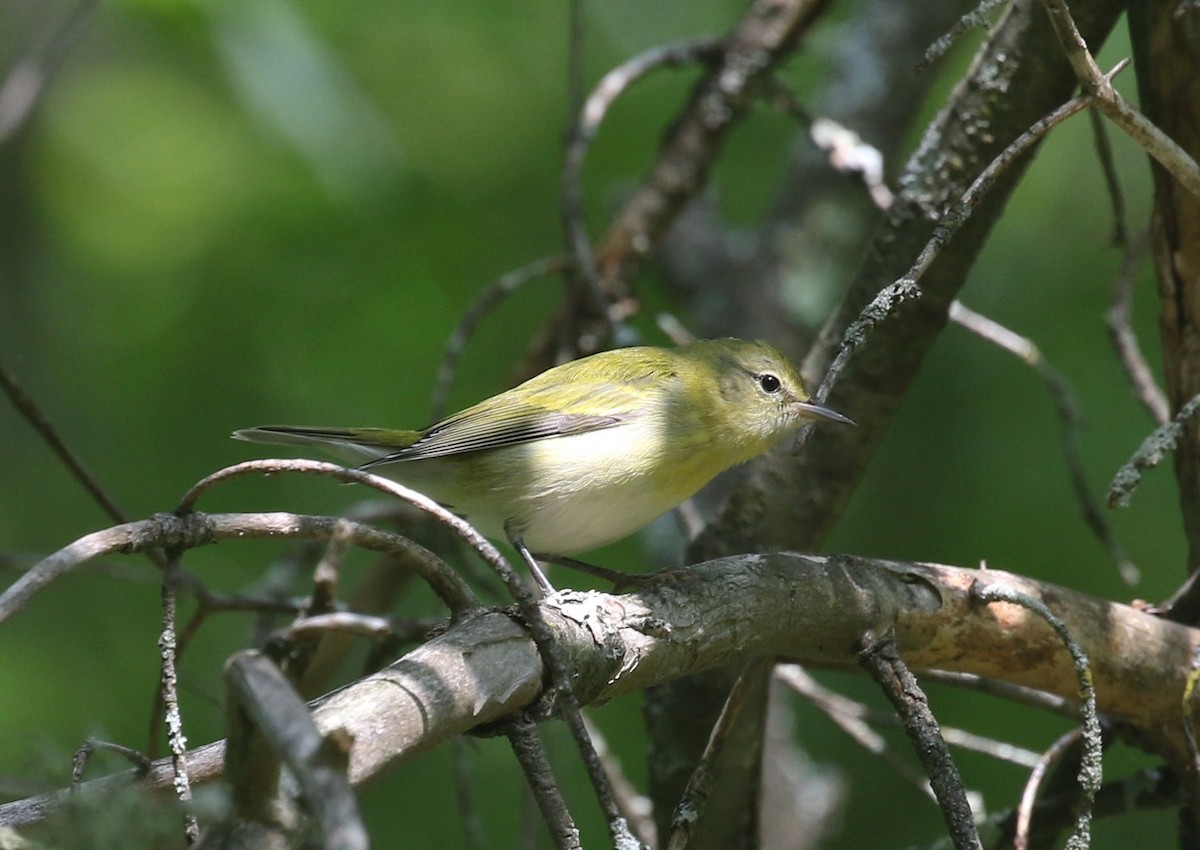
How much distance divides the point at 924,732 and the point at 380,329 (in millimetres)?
4056

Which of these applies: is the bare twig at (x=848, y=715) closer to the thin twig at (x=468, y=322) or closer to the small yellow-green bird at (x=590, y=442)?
the small yellow-green bird at (x=590, y=442)

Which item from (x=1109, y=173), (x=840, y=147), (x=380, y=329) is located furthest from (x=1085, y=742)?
(x=380, y=329)

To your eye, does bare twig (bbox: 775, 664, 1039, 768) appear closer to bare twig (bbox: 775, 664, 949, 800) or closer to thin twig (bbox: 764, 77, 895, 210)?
bare twig (bbox: 775, 664, 949, 800)

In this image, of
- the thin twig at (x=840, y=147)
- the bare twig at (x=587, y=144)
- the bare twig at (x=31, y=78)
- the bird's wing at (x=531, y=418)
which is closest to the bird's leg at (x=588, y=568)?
the bird's wing at (x=531, y=418)

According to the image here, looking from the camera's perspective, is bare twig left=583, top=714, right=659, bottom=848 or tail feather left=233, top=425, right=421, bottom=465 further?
bare twig left=583, top=714, right=659, bottom=848

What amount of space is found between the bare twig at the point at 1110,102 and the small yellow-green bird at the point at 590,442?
1.17m

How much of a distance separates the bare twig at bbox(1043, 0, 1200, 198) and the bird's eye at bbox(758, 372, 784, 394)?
1.66 metres

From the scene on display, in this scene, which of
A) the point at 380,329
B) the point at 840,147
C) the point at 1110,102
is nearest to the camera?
the point at 1110,102

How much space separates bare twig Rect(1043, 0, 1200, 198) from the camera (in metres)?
2.05

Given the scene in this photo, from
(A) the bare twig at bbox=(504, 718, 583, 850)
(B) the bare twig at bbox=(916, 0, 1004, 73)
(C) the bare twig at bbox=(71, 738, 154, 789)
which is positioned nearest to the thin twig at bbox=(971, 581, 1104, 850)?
(A) the bare twig at bbox=(504, 718, 583, 850)

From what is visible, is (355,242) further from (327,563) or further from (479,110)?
(327,563)

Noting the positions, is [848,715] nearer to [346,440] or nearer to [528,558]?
[528,558]

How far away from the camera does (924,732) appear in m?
2.28

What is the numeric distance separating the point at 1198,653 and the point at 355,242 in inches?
167
